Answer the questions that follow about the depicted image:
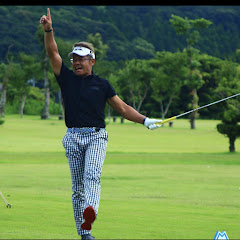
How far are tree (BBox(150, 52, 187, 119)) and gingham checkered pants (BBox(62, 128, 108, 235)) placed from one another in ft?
288

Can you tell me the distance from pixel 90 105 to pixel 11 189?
32.9 ft

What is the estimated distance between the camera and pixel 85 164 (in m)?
7.60

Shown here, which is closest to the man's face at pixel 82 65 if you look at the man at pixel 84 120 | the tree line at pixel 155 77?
the man at pixel 84 120

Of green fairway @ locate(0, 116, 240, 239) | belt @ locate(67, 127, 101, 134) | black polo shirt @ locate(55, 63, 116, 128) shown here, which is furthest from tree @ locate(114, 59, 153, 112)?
belt @ locate(67, 127, 101, 134)

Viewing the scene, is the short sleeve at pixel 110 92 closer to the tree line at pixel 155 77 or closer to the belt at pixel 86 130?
the belt at pixel 86 130

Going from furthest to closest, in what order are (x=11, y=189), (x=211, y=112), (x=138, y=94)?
(x=211, y=112), (x=138, y=94), (x=11, y=189)

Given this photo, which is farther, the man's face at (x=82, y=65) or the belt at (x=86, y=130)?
the man's face at (x=82, y=65)

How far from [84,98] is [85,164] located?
75cm

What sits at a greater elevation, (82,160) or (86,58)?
(86,58)

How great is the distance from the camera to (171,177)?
2350 centimetres

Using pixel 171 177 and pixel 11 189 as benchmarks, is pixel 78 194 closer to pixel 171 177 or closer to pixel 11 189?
pixel 11 189

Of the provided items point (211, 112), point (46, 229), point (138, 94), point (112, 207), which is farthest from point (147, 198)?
point (211, 112)

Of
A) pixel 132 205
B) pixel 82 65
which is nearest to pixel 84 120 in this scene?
pixel 82 65

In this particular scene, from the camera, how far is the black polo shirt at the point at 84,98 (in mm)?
7703
